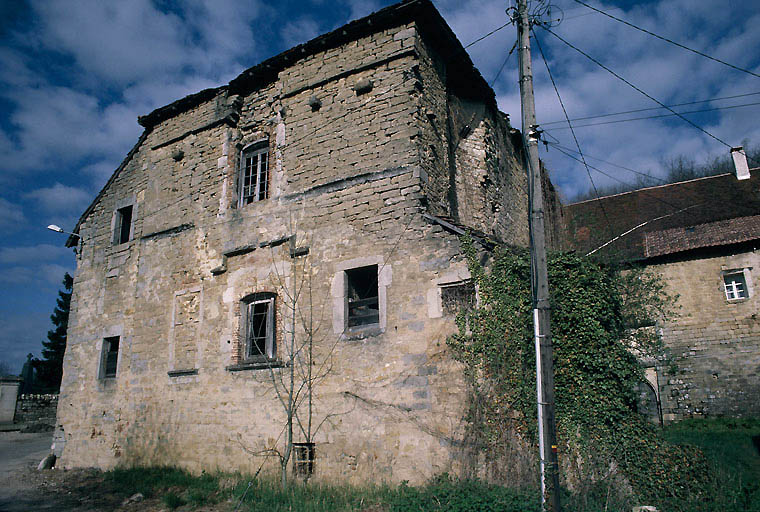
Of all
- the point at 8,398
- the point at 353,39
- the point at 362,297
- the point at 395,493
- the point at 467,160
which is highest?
Result: the point at 353,39

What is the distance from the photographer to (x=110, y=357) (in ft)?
42.4

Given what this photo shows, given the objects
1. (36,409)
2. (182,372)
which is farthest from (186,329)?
(36,409)

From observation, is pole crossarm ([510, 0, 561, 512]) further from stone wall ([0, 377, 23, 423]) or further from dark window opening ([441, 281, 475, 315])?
stone wall ([0, 377, 23, 423])

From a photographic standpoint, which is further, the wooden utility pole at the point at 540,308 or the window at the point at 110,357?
the window at the point at 110,357

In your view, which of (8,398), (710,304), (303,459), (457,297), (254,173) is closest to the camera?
(457,297)

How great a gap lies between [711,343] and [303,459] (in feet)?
45.7

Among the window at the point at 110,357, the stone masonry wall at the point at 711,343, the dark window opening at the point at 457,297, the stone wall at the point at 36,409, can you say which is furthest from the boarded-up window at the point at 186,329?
the stone masonry wall at the point at 711,343

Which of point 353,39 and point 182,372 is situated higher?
point 353,39

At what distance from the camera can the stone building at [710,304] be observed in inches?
606

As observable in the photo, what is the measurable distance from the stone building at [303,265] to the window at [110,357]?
0.04 meters

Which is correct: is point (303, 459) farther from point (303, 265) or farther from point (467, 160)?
point (467, 160)

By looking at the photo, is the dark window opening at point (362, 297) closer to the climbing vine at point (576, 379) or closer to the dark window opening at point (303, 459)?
the climbing vine at point (576, 379)

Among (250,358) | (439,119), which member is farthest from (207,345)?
(439,119)

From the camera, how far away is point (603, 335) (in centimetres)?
711
